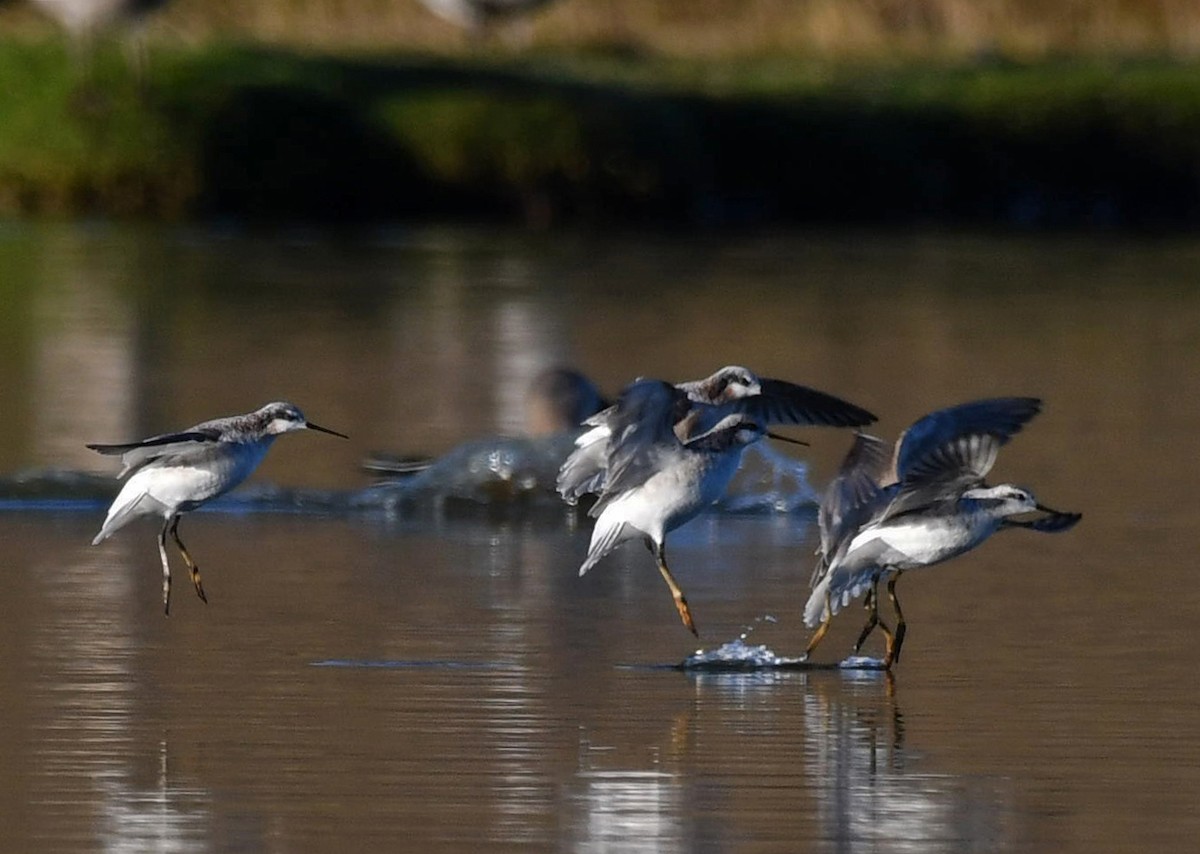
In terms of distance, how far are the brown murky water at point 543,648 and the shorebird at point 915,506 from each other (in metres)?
0.27

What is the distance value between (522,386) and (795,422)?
6.69 meters

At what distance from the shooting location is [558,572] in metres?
10.3

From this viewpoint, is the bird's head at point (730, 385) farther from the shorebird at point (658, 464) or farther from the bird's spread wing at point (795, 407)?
the bird's spread wing at point (795, 407)

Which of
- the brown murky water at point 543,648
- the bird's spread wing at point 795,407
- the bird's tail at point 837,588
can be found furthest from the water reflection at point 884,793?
the bird's spread wing at point 795,407

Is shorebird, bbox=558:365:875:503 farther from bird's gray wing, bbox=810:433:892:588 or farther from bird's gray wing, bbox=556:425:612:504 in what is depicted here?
bird's gray wing, bbox=810:433:892:588

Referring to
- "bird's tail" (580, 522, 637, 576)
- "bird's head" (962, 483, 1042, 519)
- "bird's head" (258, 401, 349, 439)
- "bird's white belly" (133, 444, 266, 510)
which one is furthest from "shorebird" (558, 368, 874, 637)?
"bird's white belly" (133, 444, 266, 510)

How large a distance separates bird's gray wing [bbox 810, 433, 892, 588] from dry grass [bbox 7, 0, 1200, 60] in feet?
84.4

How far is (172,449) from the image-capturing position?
9.00 m

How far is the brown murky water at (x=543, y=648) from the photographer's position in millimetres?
6871

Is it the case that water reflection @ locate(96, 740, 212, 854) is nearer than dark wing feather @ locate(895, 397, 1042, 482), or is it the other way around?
water reflection @ locate(96, 740, 212, 854)

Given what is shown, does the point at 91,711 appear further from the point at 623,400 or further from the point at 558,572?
the point at 558,572

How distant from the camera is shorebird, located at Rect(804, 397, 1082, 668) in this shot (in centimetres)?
827

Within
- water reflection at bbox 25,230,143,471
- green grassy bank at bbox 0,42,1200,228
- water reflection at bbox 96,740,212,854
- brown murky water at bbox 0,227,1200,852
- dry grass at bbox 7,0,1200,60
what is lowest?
water reflection at bbox 96,740,212,854

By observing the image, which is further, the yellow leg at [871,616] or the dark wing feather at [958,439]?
the yellow leg at [871,616]
